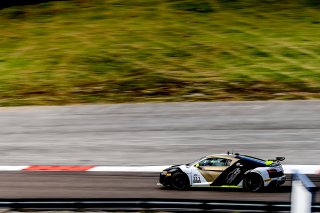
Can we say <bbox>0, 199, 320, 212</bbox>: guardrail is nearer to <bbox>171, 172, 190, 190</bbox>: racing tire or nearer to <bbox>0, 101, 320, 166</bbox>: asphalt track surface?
<bbox>171, 172, 190, 190</bbox>: racing tire

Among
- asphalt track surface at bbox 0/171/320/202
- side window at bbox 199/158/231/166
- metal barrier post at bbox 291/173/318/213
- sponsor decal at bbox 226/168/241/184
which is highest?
metal barrier post at bbox 291/173/318/213

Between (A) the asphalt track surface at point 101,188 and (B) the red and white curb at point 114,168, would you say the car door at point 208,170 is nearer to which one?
(A) the asphalt track surface at point 101,188

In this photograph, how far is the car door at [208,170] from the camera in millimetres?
12664

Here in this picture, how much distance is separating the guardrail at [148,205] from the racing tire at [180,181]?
6.50 ft

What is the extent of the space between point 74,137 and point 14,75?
1179 cm

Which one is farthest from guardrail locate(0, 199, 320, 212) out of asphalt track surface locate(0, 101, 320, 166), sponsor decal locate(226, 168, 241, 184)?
asphalt track surface locate(0, 101, 320, 166)

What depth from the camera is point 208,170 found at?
12.8 metres

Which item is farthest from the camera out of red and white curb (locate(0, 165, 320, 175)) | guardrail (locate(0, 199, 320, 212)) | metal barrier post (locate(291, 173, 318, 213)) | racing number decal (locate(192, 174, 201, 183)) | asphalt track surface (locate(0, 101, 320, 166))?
asphalt track surface (locate(0, 101, 320, 166))

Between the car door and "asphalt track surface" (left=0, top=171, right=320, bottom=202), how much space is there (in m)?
0.27

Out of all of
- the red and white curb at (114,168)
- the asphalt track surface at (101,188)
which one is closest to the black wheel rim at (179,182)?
the asphalt track surface at (101,188)

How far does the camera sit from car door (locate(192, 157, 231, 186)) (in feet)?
41.5

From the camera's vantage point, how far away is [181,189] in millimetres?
13164

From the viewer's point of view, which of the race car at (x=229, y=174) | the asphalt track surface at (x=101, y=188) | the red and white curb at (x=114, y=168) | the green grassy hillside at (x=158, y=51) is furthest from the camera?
the green grassy hillside at (x=158, y=51)

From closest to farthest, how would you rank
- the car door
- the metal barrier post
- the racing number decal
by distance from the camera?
the metal barrier post → the car door → the racing number decal
